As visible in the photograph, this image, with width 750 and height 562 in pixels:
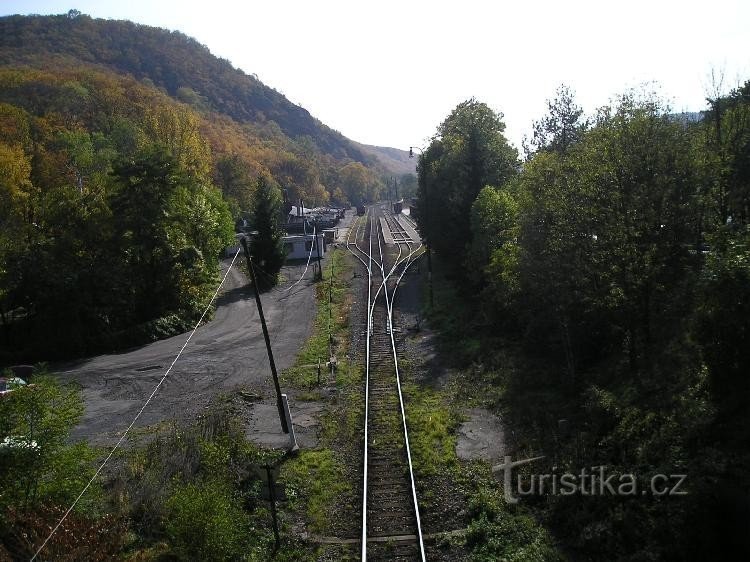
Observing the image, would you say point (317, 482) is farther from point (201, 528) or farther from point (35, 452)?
point (35, 452)

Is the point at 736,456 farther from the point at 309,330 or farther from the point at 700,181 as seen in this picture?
the point at 309,330

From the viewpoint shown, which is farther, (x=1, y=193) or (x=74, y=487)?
(x=1, y=193)

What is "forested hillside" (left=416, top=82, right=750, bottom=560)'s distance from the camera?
9.73 meters

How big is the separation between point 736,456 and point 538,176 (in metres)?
13.5

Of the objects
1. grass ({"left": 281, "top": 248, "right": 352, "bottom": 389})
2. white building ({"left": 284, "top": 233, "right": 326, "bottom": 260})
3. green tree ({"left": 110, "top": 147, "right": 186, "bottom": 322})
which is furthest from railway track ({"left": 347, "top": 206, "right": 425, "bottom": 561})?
white building ({"left": 284, "top": 233, "right": 326, "bottom": 260})

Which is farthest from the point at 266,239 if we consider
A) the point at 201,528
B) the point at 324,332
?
the point at 201,528

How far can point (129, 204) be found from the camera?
112ft

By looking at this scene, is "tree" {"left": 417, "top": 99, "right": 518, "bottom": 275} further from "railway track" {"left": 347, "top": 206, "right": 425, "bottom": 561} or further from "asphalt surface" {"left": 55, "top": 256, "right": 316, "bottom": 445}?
"asphalt surface" {"left": 55, "top": 256, "right": 316, "bottom": 445}

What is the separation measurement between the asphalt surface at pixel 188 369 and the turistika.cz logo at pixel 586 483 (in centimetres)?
1146

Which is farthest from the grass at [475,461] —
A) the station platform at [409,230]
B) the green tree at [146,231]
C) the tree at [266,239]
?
the station platform at [409,230]

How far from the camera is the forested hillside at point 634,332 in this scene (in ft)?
31.9

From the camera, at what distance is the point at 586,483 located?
11648 mm

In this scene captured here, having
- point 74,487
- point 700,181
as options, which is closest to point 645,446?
point 700,181

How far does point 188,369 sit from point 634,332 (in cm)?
1869
